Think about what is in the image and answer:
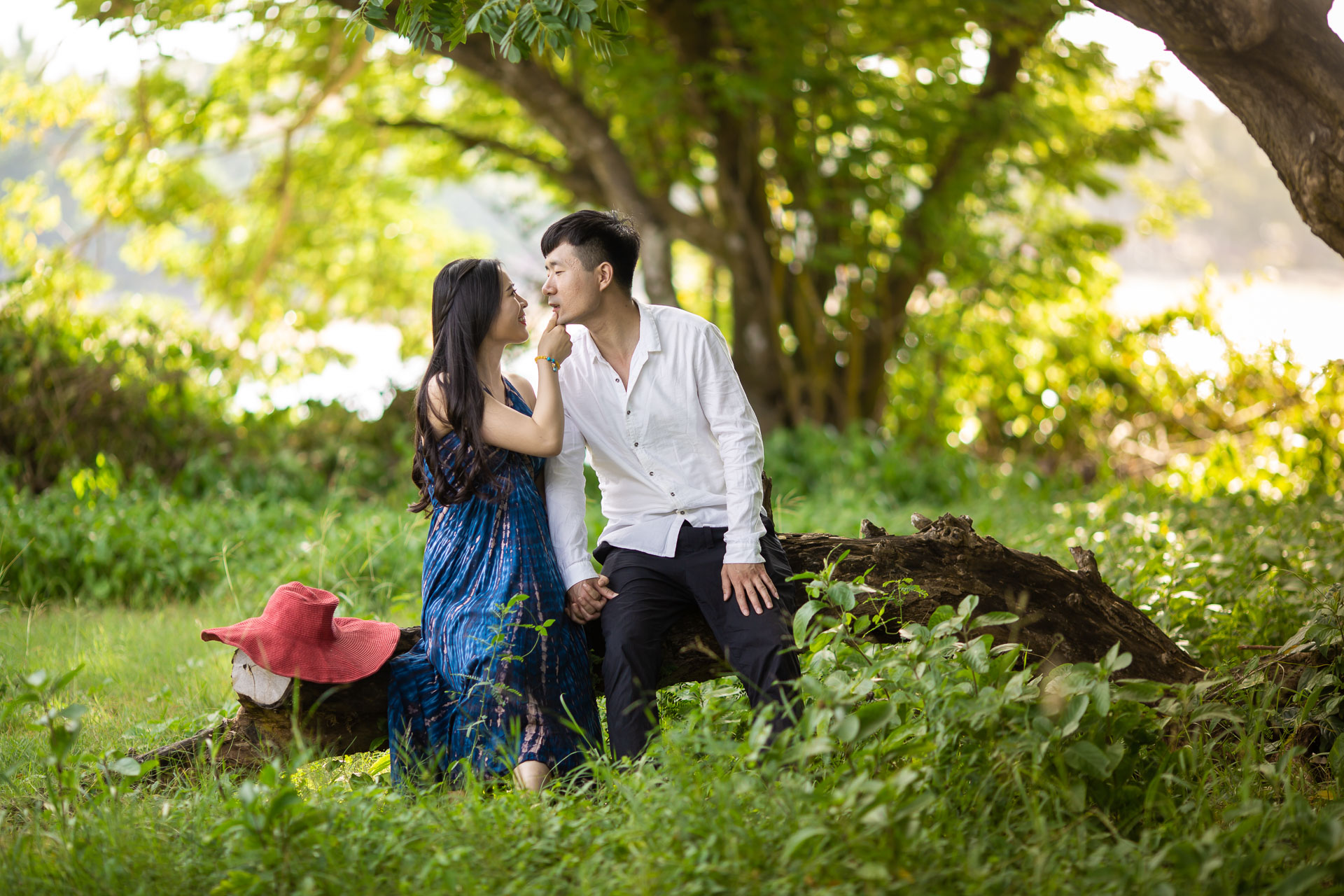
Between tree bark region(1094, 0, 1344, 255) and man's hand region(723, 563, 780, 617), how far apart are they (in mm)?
2153

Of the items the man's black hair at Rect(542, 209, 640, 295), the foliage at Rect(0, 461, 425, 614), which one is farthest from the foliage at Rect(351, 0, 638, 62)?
the foliage at Rect(0, 461, 425, 614)

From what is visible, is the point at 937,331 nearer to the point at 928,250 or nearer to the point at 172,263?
the point at 928,250

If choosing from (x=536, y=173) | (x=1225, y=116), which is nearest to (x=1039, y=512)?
(x=536, y=173)

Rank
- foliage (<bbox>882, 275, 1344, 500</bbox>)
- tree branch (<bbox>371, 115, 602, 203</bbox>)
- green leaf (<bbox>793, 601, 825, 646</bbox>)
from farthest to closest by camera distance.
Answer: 1. tree branch (<bbox>371, 115, 602, 203</bbox>)
2. foliage (<bbox>882, 275, 1344, 500</bbox>)
3. green leaf (<bbox>793, 601, 825, 646</bbox>)

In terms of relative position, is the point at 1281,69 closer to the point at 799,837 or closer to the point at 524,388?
the point at 524,388

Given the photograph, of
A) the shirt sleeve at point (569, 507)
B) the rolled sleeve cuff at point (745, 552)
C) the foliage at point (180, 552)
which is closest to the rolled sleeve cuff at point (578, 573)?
the shirt sleeve at point (569, 507)

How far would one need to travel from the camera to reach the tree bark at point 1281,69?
3.10m

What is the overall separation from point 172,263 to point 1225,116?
3064 cm

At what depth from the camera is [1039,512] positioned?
6922 millimetres

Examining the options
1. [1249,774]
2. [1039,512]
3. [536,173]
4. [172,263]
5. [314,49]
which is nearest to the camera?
[1249,774]

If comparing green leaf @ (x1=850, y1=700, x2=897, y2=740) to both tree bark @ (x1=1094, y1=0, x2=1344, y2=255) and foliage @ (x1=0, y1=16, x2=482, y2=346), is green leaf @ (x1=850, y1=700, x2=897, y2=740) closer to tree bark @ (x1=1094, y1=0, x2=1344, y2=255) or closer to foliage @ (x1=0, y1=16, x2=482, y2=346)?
tree bark @ (x1=1094, y1=0, x2=1344, y2=255)

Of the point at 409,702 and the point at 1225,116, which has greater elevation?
the point at 1225,116

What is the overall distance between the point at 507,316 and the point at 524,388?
0.34 meters

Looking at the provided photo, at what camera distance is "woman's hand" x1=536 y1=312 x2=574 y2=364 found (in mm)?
3178
